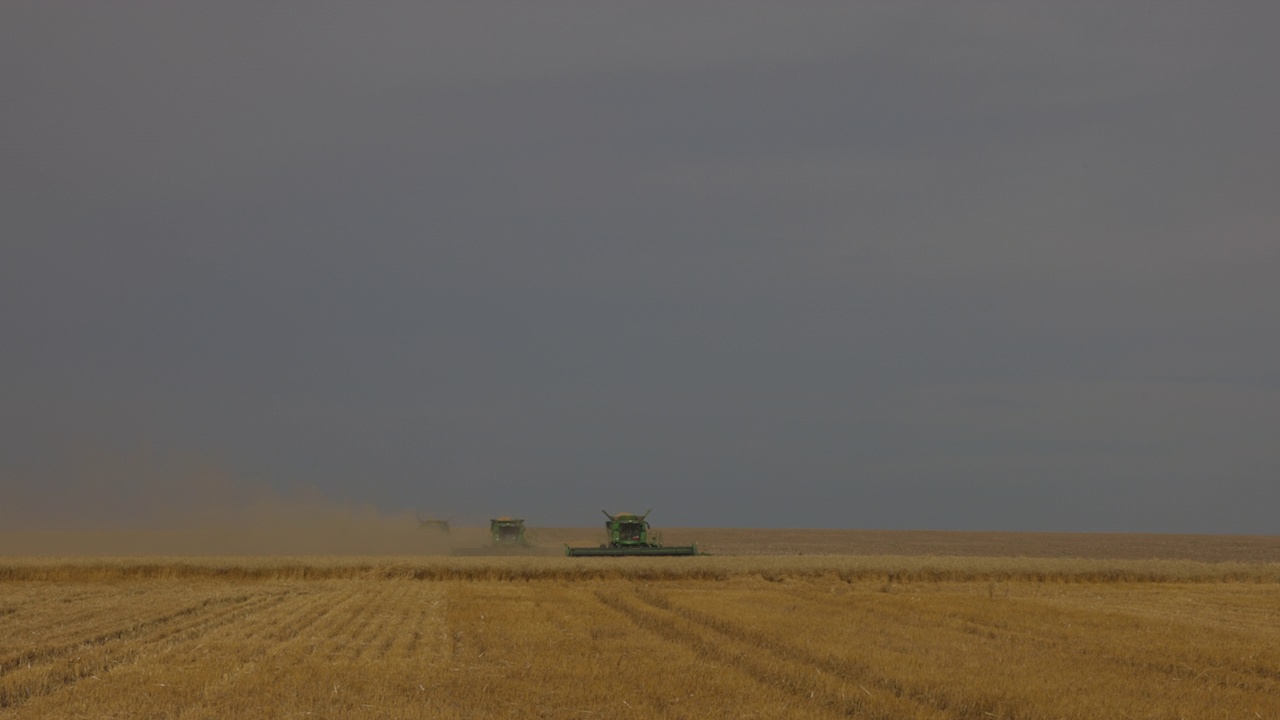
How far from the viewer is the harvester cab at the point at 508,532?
55.9 metres

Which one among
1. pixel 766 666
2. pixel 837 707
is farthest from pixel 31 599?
pixel 837 707

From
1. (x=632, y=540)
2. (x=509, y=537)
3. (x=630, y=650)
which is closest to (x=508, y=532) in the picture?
(x=509, y=537)

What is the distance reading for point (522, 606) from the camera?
26469 millimetres

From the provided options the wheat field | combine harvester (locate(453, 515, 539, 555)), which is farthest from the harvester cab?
the wheat field

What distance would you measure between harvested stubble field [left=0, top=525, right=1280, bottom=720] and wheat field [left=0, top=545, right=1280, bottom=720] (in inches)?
2.7

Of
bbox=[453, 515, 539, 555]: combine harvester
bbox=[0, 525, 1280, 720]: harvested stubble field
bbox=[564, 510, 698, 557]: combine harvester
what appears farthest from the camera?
bbox=[453, 515, 539, 555]: combine harvester

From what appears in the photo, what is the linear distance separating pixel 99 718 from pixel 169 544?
51360mm

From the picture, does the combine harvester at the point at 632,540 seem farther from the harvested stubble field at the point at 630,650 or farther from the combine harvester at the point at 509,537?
the harvested stubble field at the point at 630,650

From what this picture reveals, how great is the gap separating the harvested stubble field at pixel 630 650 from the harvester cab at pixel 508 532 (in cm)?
2025

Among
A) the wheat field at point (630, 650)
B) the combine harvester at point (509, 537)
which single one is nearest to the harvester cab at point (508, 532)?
the combine harvester at point (509, 537)

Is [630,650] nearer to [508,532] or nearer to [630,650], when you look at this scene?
[630,650]

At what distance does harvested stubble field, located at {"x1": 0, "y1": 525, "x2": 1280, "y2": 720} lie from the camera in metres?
13.9

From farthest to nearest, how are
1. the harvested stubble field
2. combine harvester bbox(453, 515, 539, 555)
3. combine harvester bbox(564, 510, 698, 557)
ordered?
combine harvester bbox(453, 515, 539, 555) → combine harvester bbox(564, 510, 698, 557) → the harvested stubble field

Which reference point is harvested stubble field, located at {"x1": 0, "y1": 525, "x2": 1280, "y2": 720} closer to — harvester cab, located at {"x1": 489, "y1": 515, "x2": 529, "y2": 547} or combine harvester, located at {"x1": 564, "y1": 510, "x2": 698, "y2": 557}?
combine harvester, located at {"x1": 564, "y1": 510, "x2": 698, "y2": 557}
